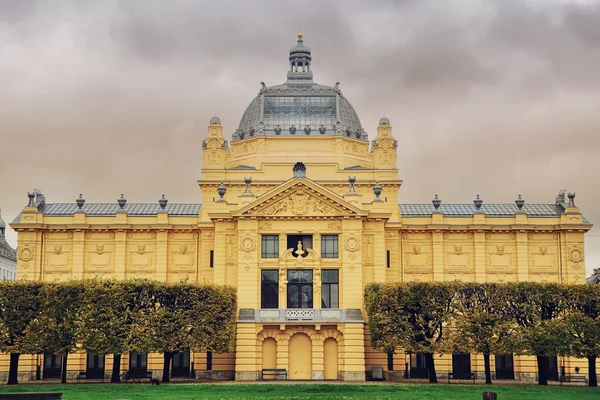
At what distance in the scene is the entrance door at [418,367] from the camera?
93.1m

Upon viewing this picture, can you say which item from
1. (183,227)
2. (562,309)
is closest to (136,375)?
(183,227)

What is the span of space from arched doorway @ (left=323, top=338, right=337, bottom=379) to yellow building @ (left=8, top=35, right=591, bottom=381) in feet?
0.45

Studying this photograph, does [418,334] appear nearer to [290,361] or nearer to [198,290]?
[290,361]

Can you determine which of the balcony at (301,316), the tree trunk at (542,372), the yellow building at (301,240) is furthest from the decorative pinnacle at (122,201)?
the tree trunk at (542,372)

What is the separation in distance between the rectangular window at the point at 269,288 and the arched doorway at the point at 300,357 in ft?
13.1

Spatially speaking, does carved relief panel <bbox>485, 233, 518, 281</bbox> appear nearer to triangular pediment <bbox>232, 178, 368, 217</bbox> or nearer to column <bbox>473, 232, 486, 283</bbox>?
column <bbox>473, 232, 486, 283</bbox>

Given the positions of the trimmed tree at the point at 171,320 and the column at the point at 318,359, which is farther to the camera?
the column at the point at 318,359

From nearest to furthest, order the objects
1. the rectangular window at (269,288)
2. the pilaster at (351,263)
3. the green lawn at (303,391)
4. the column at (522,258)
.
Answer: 1. the green lawn at (303,391)
2. the pilaster at (351,263)
3. the rectangular window at (269,288)
4. the column at (522,258)

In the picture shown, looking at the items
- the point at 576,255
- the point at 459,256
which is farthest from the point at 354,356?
the point at 576,255

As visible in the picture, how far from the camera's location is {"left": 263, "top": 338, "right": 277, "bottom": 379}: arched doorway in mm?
86125

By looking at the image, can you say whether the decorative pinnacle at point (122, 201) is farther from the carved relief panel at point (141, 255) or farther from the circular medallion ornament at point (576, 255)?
the circular medallion ornament at point (576, 255)

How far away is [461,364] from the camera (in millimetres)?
94312

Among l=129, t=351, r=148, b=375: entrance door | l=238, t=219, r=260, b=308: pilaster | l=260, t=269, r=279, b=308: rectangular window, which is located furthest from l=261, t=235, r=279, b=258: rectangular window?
l=129, t=351, r=148, b=375: entrance door

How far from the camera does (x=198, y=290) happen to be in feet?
269
